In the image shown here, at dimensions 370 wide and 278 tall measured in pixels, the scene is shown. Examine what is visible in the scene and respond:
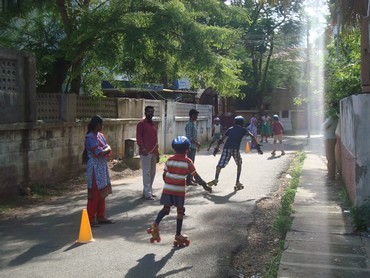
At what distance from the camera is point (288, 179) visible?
12.4m

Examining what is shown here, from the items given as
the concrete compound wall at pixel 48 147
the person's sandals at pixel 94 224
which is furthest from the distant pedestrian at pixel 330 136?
the person's sandals at pixel 94 224

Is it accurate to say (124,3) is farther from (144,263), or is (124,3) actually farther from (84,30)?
(144,263)

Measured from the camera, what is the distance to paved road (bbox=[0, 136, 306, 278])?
5.14 metres

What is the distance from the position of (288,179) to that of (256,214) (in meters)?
4.61

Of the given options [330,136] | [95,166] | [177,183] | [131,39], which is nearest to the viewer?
[177,183]

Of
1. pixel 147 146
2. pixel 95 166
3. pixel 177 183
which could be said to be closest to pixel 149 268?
pixel 177 183

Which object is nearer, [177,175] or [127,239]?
[177,175]

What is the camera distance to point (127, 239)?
20.9 feet

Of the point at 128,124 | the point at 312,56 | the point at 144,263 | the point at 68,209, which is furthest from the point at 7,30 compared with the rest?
the point at 312,56

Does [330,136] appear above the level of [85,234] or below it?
above

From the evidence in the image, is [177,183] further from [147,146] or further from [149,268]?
[147,146]

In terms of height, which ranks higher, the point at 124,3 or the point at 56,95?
the point at 124,3

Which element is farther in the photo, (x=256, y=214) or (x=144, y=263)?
(x=256, y=214)

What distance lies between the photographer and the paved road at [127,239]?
5136mm
